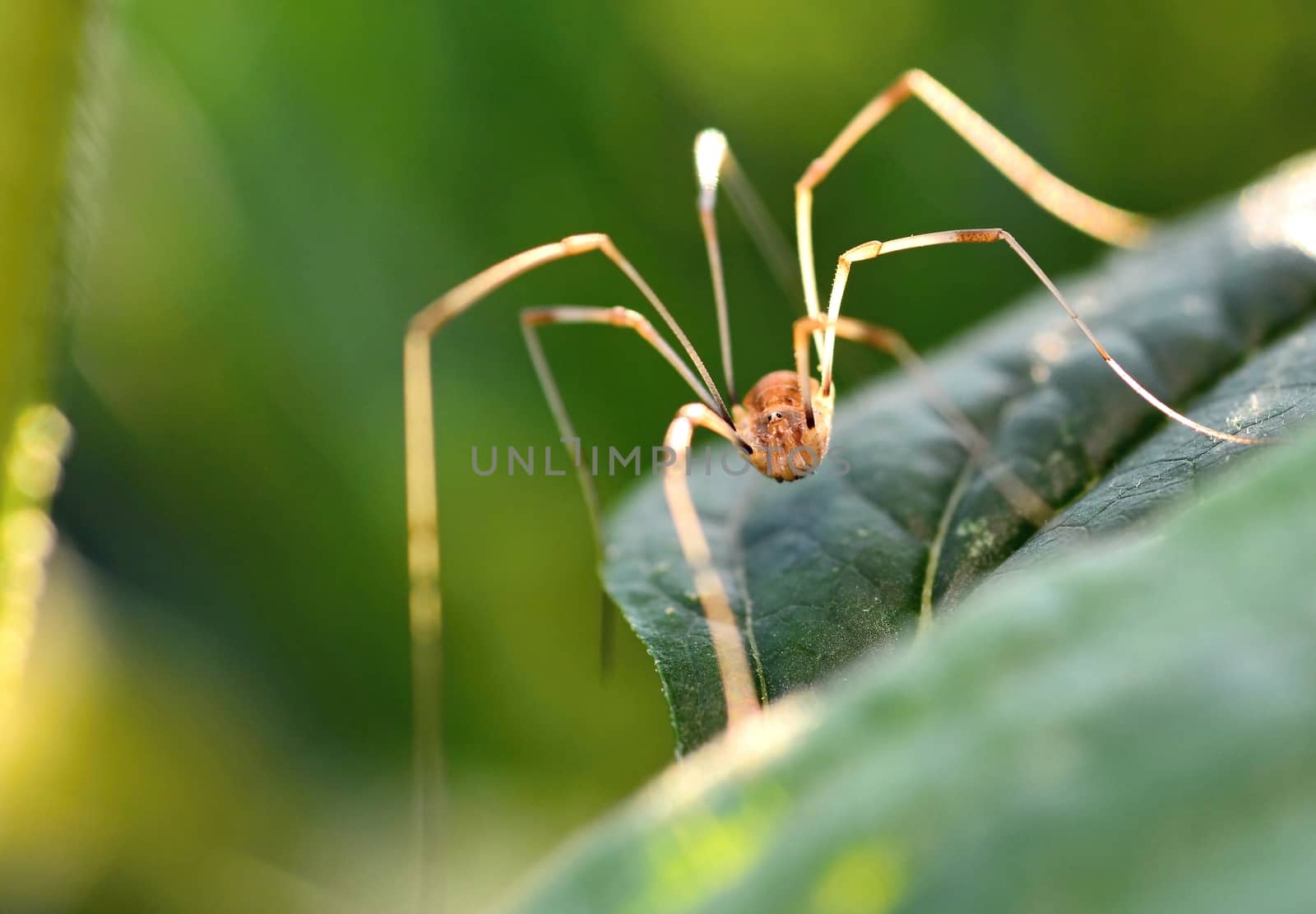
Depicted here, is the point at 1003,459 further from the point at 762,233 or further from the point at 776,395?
the point at 762,233

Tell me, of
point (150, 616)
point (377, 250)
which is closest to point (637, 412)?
point (377, 250)

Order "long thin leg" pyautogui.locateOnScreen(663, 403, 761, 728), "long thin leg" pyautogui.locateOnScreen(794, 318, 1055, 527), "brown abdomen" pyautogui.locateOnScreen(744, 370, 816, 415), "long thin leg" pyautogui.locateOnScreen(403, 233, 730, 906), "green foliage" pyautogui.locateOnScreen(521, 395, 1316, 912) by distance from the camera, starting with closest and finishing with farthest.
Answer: "green foliage" pyautogui.locateOnScreen(521, 395, 1316, 912)
"long thin leg" pyautogui.locateOnScreen(663, 403, 761, 728)
"long thin leg" pyautogui.locateOnScreen(794, 318, 1055, 527)
"long thin leg" pyautogui.locateOnScreen(403, 233, 730, 906)
"brown abdomen" pyautogui.locateOnScreen(744, 370, 816, 415)

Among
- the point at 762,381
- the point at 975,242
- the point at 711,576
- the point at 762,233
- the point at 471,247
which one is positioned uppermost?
the point at 471,247

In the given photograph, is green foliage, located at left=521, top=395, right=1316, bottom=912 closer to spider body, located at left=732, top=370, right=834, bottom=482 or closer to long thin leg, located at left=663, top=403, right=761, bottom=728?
long thin leg, located at left=663, top=403, right=761, bottom=728

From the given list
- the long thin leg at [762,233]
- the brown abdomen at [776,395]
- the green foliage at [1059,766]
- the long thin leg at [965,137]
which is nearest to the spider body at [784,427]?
the brown abdomen at [776,395]

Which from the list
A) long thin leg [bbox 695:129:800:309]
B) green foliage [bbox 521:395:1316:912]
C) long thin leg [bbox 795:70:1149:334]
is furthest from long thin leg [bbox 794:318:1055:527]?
green foliage [bbox 521:395:1316:912]

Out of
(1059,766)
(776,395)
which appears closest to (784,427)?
(776,395)

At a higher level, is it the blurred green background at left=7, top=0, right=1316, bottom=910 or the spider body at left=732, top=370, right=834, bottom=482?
the blurred green background at left=7, top=0, right=1316, bottom=910
